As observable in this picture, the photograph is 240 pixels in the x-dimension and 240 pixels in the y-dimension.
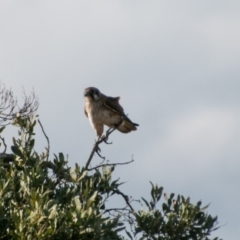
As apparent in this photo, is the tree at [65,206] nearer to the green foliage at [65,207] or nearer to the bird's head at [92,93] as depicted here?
the green foliage at [65,207]

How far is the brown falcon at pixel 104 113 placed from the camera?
1252 cm

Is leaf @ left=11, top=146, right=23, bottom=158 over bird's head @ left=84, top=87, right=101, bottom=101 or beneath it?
beneath

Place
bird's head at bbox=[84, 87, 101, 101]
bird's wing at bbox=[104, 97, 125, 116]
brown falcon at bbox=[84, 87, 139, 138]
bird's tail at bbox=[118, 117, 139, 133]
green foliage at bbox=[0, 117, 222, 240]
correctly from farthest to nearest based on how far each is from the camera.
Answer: bird's head at bbox=[84, 87, 101, 101]
bird's wing at bbox=[104, 97, 125, 116]
bird's tail at bbox=[118, 117, 139, 133]
brown falcon at bbox=[84, 87, 139, 138]
green foliage at bbox=[0, 117, 222, 240]

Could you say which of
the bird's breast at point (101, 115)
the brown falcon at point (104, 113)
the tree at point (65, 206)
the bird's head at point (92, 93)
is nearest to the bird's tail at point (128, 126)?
the brown falcon at point (104, 113)

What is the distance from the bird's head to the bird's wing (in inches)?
5.2

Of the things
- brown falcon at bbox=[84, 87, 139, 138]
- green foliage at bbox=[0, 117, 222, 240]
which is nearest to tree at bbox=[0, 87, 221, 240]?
green foliage at bbox=[0, 117, 222, 240]

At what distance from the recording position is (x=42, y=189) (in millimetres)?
5918

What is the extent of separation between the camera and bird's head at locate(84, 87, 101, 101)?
1320 centimetres

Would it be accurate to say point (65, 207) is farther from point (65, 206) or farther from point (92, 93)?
point (92, 93)

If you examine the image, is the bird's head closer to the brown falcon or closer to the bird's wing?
the brown falcon

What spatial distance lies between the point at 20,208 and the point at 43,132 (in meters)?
1.37

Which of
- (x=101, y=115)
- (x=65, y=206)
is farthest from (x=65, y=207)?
(x=101, y=115)

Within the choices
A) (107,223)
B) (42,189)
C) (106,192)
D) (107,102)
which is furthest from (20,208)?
(107,102)

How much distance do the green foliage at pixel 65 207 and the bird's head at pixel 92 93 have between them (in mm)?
5767
